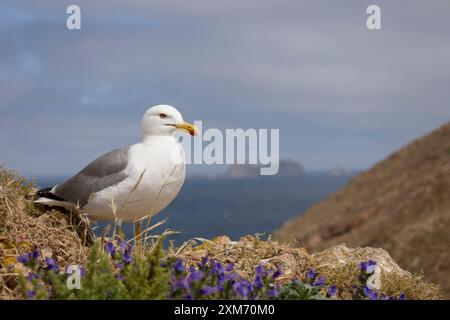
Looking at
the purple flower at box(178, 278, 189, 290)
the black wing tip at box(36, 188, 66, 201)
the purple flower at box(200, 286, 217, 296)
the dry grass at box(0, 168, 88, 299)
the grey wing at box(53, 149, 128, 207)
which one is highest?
the grey wing at box(53, 149, 128, 207)

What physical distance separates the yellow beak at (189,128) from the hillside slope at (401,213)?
53.6 feet

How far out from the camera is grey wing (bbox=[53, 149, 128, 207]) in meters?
8.84

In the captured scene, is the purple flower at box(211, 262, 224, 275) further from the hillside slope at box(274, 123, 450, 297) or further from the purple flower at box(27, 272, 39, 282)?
the hillside slope at box(274, 123, 450, 297)

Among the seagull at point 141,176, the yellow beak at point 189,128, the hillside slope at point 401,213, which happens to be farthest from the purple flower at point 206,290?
the hillside slope at point 401,213

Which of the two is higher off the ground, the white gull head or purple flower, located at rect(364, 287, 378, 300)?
the white gull head

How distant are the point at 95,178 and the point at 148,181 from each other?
90 cm

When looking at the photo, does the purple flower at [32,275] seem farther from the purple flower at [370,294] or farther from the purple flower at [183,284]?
the purple flower at [370,294]

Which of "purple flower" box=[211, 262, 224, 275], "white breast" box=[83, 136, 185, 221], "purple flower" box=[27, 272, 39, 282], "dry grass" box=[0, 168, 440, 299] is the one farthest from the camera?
"white breast" box=[83, 136, 185, 221]

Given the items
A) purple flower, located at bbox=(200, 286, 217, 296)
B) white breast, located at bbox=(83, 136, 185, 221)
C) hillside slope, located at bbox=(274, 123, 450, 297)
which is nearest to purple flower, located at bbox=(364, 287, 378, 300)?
purple flower, located at bbox=(200, 286, 217, 296)

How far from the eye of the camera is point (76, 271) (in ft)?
20.1

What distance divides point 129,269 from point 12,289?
6.30 feet
